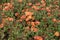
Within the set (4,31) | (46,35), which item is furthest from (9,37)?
(46,35)

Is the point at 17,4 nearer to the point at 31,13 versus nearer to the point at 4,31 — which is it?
the point at 31,13

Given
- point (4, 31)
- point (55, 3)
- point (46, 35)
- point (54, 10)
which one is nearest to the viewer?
point (46, 35)

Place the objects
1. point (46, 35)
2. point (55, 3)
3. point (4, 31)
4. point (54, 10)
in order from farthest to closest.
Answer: point (55, 3) → point (54, 10) → point (4, 31) → point (46, 35)

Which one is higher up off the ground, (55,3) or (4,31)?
(55,3)

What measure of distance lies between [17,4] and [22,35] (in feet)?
4.25

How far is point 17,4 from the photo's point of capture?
17.1 feet

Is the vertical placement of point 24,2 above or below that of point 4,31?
above

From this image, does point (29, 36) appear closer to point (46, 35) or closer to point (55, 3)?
point (46, 35)

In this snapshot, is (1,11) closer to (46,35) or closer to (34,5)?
(34,5)

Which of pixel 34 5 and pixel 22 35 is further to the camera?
pixel 34 5

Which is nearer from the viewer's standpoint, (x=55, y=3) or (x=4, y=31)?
(x=4, y=31)

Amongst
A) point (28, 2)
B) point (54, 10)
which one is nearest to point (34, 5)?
point (28, 2)

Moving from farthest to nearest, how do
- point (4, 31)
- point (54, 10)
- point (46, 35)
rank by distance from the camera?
point (54, 10) < point (4, 31) < point (46, 35)

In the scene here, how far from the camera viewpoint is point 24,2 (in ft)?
17.2
